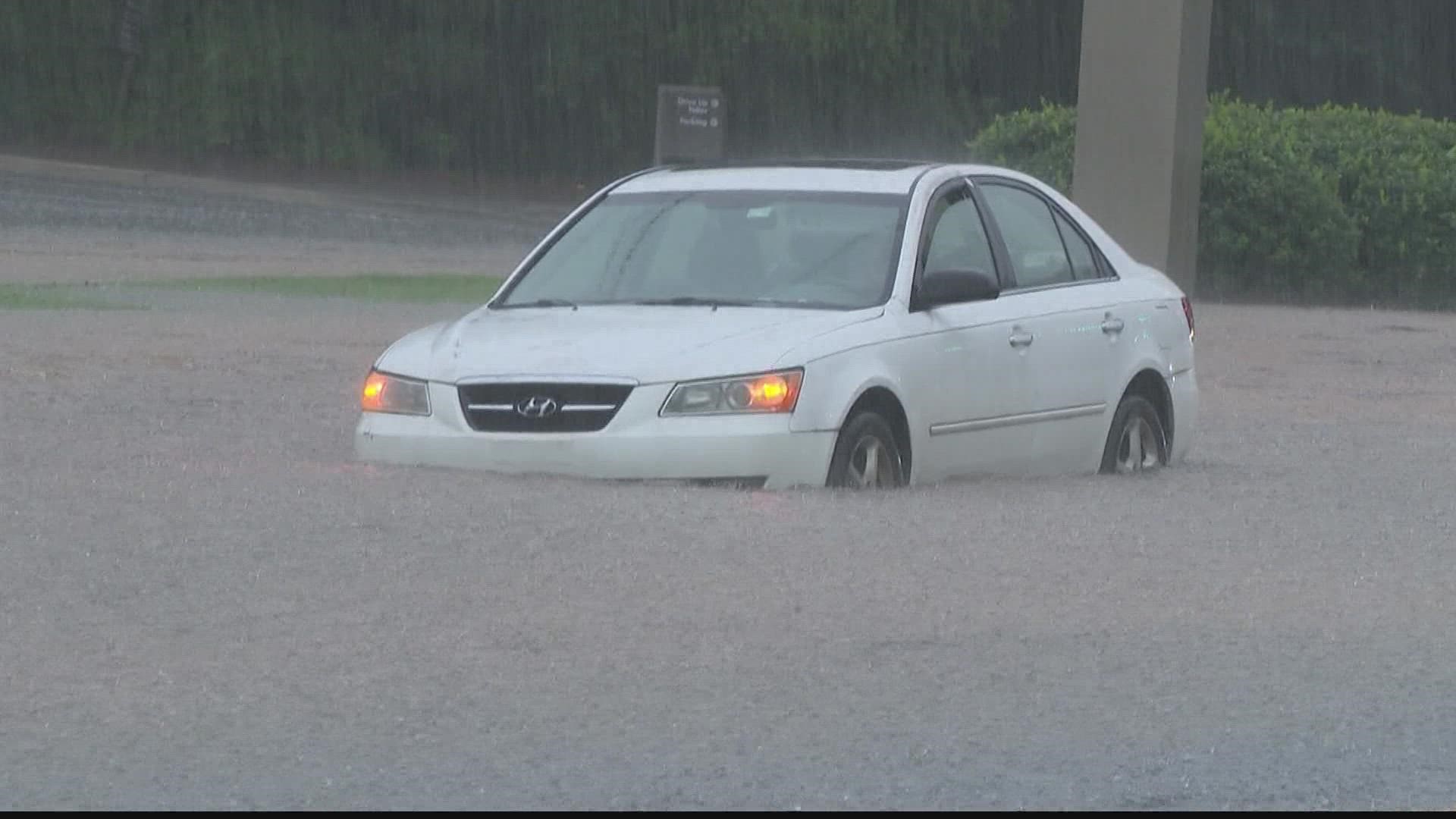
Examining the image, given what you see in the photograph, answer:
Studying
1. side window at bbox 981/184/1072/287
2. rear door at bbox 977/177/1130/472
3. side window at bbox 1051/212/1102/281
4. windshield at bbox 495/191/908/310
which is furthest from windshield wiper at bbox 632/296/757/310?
side window at bbox 1051/212/1102/281

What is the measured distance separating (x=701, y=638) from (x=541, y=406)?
2.30 metres

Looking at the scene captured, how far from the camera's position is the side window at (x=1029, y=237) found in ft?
37.2

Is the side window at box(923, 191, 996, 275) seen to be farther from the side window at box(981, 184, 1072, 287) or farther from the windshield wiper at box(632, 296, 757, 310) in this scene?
the windshield wiper at box(632, 296, 757, 310)

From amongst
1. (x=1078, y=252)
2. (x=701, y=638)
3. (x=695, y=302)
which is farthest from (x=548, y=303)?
(x=701, y=638)

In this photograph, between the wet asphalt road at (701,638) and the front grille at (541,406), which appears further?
the front grille at (541,406)

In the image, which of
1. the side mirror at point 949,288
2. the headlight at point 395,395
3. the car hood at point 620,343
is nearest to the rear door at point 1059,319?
the side mirror at point 949,288

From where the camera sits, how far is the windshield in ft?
34.8

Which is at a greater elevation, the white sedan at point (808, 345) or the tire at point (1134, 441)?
the white sedan at point (808, 345)

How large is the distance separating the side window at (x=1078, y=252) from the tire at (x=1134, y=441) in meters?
0.60

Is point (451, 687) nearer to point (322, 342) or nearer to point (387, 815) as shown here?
point (387, 815)

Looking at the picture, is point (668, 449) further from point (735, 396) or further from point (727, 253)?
point (727, 253)

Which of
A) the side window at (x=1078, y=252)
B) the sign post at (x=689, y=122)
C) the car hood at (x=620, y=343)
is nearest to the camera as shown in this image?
the car hood at (x=620, y=343)

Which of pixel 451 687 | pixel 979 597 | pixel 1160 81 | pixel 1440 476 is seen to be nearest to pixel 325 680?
pixel 451 687

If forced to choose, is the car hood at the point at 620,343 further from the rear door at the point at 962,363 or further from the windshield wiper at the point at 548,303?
the rear door at the point at 962,363
